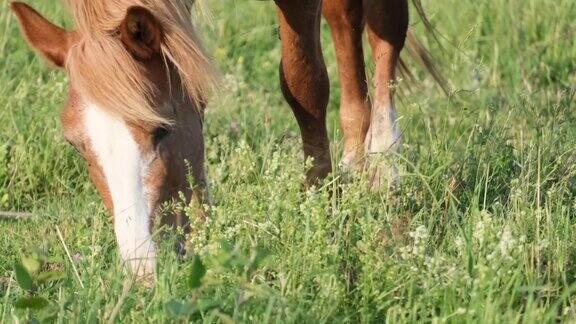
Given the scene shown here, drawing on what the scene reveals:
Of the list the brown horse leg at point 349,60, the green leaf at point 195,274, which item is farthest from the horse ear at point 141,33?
the brown horse leg at point 349,60

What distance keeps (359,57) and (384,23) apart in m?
0.17

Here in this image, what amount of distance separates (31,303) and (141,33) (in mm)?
963

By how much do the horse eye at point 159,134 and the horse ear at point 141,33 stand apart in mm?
208

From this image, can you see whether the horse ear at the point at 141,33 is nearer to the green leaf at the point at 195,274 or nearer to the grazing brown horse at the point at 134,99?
the grazing brown horse at the point at 134,99

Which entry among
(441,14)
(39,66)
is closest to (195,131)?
(39,66)

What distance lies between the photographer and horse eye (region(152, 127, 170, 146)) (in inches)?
142

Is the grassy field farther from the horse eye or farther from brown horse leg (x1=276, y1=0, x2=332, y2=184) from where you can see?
the horse eye

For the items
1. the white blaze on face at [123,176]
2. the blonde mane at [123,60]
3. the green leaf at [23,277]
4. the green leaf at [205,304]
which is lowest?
the green leaf at [205,304]

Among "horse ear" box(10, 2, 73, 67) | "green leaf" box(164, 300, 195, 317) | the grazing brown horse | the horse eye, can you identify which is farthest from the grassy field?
"horse ear" box(10, 2, 73, 67)

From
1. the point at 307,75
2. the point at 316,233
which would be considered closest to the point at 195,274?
the point at 316,233

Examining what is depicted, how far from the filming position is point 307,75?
4.71m

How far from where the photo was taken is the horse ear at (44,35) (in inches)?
149

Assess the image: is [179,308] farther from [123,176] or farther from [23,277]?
[123,176]

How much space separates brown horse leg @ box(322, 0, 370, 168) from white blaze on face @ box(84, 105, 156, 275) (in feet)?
5.21
